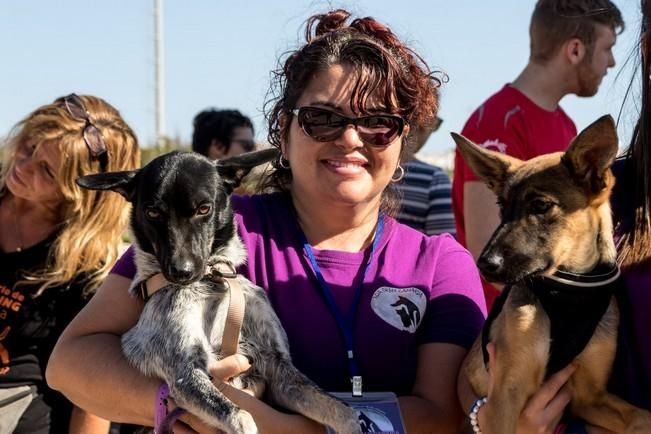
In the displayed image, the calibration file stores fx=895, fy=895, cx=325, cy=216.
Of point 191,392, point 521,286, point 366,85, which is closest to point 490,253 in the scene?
point 521,286

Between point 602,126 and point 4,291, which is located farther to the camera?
point 4,291

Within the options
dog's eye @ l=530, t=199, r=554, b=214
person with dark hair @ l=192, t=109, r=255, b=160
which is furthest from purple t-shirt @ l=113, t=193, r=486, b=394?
person with dark hair @ l=192, t=109, r=255, b=160

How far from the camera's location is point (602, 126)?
3.08m

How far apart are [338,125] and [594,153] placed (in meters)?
0.99

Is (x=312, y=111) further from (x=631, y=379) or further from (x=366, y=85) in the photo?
(x=631, y=379)

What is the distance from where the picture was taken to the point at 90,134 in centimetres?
479

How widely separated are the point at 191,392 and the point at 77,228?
187 centimetres

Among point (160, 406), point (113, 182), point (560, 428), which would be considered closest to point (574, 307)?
point (560, 428)

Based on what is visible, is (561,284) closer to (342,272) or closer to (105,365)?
(342,272)

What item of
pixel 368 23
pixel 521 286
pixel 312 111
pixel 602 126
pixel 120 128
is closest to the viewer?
pixel 602 126

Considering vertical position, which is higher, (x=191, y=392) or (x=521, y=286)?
(x=521, y=286)

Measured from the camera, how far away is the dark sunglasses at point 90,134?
4.75 m

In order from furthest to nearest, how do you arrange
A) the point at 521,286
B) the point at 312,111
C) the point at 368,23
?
the point at 368,23 < the point at 312,111 < the point at 521,286

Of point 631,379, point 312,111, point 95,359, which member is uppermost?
point 312,111
